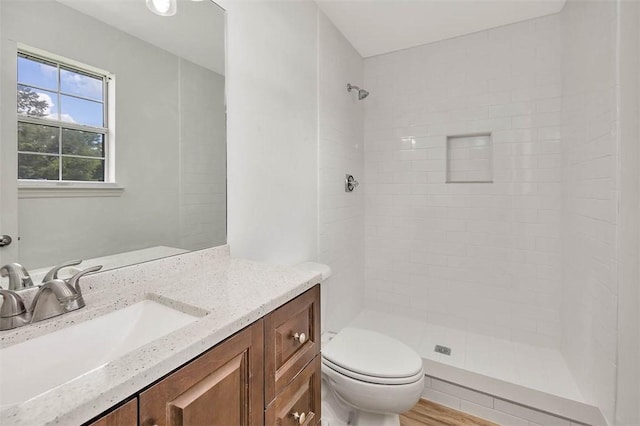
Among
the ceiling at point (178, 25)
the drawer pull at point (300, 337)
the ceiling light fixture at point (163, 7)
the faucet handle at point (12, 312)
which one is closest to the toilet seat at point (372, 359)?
the drawer pull at point (300, 337)

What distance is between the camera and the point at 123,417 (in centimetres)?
47

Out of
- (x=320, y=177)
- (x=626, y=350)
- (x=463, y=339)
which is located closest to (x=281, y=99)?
(x=320, y=177)

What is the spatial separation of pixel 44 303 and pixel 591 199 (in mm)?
2325

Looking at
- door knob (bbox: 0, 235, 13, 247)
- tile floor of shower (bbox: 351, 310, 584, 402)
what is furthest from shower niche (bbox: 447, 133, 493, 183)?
door knob (bbox: 0, 235, 13, 247)

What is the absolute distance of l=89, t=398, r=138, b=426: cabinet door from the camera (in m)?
0.45

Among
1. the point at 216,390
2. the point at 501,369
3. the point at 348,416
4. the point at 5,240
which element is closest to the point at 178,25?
the point at 5,240

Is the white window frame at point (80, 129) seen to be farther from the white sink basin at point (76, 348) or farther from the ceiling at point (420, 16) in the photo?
the ceiling at point (420, 16)

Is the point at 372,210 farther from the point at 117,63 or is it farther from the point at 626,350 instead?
the point at 117,63

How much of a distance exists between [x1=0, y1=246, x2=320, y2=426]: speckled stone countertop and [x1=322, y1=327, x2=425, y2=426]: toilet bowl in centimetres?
74

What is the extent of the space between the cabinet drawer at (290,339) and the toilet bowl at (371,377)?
561 mm

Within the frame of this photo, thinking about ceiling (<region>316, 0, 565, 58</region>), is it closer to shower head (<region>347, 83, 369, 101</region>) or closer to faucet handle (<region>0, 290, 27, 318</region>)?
shower head (<region>347, 83, 369, 101</region>)

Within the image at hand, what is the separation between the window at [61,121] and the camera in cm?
75

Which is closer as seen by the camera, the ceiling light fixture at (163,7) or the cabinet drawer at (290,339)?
the cabinet drawer at (290,339)

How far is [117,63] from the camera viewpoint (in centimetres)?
96
